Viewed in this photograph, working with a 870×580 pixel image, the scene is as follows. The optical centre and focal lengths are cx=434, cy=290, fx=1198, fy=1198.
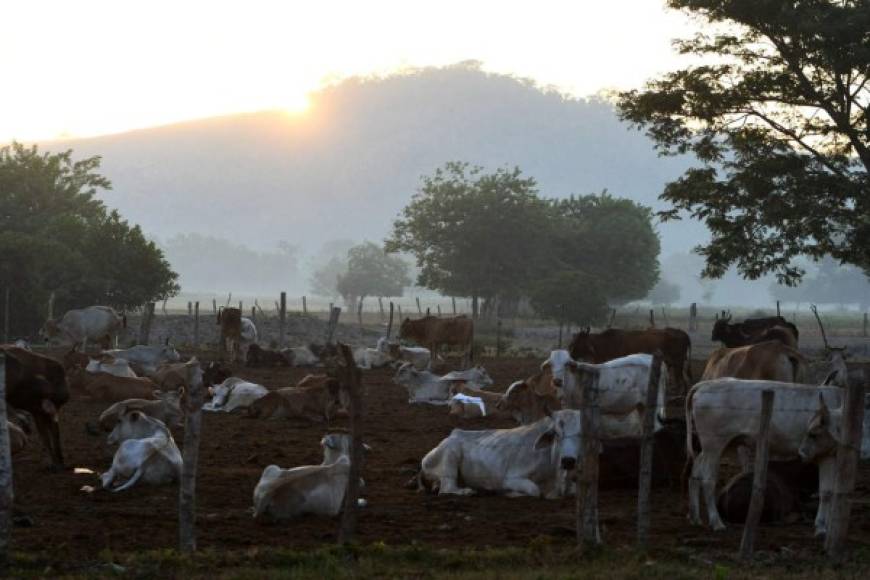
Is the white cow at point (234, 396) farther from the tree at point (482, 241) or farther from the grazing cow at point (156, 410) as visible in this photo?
the tree at point (482, 241)

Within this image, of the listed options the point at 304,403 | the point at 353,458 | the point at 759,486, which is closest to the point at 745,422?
the point at 759,486

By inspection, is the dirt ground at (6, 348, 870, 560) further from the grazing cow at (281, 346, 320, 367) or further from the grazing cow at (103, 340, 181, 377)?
the grazing cow at (281, 346, 320, 367)

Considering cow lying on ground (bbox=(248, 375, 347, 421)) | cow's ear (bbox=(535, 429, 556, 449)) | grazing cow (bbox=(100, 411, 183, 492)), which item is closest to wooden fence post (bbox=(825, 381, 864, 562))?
cow's ear (bbox=(535, 429, 556, 449))

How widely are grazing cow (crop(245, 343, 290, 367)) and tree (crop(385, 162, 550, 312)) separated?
44169 mm

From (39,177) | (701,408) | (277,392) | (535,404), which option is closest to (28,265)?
(39,177)

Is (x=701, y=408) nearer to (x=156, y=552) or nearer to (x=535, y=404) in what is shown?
(x=156, y=552)

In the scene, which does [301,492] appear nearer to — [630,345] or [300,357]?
[630,345]

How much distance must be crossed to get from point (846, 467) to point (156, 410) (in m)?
11.8

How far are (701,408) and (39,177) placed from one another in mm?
47752

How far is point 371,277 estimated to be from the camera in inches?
5448

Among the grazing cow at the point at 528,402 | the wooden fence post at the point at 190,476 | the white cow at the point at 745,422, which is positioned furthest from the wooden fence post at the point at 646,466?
the grazing cow at the point at 528,402

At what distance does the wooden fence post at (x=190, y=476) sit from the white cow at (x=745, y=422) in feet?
16.5

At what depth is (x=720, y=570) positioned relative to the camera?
9.52 meters

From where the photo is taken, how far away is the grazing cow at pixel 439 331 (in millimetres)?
35688
